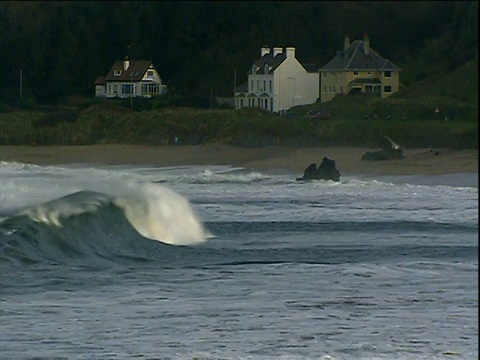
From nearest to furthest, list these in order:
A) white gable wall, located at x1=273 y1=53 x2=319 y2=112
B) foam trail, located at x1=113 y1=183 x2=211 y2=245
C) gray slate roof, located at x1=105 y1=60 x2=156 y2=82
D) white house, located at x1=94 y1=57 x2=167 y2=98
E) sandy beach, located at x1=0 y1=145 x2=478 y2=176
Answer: foam trail, located at x1=113 y1=183 x2=211 y2=245
gray slate roof, located at x1=105 y1=60 x2=156 y2=82
white house, located at x1=94 y1=57 x2=167 y2=98
sandy beach, located at x1=0 y1=145 x2=478 y2=176
white gable wall, located at x1=273 y1=53 x2=319 y2=112

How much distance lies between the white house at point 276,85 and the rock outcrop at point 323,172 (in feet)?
7.83

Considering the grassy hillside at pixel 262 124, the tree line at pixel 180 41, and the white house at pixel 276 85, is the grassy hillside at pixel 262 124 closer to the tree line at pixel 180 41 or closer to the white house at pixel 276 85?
the white house at pixel 276 85

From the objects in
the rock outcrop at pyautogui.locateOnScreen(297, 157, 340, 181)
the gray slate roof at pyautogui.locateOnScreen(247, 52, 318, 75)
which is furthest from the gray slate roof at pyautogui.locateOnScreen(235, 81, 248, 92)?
the rock outcrop at pyautogui.locateOnScreen(297, 157, 340, 181)

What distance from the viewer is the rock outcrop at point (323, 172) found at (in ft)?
75.4

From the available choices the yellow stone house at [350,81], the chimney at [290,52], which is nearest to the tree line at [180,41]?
the chimney at [290,52]

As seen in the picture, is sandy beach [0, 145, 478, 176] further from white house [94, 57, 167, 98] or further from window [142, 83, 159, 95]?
window [142, 83, 159, 95]

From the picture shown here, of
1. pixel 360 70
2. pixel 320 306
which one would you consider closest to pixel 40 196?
pixel 320 306

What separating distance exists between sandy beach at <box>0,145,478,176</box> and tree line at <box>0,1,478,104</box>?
1.45 m

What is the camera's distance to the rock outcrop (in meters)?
23.0

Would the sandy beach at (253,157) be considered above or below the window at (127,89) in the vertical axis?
below

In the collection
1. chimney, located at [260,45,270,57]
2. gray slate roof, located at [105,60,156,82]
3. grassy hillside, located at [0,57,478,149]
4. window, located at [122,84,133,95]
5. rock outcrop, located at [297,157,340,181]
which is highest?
chimney, located at [260,45,270,57]

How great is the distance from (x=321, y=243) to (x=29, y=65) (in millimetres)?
8506

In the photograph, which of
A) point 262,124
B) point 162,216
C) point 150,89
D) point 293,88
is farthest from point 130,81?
point 162,216

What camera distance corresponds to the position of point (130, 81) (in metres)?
26.2
